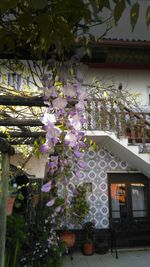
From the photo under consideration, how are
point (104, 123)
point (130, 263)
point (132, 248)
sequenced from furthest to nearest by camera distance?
point (132, 248)
point (104, 123)
point (130, 263)

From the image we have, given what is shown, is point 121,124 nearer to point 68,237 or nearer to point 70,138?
point 68,237

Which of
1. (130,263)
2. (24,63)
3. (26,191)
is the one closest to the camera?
(24,63)

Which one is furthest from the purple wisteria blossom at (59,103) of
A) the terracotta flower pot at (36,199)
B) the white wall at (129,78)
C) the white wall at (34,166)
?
the white wall at (129,78)

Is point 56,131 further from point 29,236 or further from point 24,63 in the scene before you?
point 29,236

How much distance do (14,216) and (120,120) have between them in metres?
3.81

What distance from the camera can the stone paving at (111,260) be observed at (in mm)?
7679

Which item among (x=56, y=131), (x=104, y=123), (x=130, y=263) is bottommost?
(x=130, y=263)

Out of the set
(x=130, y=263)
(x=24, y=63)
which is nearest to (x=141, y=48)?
(x=130, y=263)

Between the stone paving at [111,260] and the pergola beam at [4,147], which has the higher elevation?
the pergola beam at [4,147]

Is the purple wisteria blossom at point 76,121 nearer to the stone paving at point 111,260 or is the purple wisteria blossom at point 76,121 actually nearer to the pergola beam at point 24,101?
the pergola beam at point 24,101

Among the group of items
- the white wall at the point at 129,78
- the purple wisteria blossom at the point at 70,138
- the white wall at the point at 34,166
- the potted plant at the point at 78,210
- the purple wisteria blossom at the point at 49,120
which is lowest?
the potted plant at the point at 78,210

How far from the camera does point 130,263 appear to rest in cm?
775

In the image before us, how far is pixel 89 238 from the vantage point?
9008 millimetres

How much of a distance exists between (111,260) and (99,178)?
2523 millimetres
